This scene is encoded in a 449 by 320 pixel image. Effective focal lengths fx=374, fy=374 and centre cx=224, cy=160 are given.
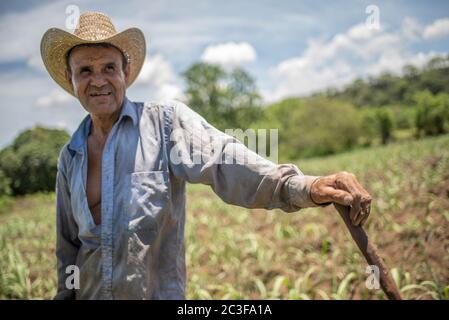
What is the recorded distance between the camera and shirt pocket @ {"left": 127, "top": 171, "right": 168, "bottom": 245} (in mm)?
1745

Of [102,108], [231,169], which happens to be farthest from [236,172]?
[102,108]

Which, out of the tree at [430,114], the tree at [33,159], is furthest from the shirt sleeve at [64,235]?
the tree at [430,114]

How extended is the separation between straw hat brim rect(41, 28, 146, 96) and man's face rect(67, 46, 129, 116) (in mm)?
61

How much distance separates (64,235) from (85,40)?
1.07 m

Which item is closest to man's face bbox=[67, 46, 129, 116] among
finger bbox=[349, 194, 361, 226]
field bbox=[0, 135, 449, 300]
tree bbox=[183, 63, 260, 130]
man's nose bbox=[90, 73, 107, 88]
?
man's nose bbox=[90, 73, 107, 88]

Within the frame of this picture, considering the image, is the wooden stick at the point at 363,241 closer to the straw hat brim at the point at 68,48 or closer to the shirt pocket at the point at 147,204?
the shirt pocket at the point at 147,204

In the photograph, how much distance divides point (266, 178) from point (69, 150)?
3.77 feet

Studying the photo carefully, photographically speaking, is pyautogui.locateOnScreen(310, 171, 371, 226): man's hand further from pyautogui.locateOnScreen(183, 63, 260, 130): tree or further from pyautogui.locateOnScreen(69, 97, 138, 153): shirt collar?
pyautogui.locateOnScreen(183, 63, 260, 130): tree

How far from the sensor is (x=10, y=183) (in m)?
3.64

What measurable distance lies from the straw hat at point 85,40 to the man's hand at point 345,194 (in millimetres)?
1195

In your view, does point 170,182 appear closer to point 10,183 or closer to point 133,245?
point 133,245

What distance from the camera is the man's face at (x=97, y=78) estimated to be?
1.83 meters

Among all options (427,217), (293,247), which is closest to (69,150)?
(293,247)

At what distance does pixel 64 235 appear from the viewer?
2107mm
